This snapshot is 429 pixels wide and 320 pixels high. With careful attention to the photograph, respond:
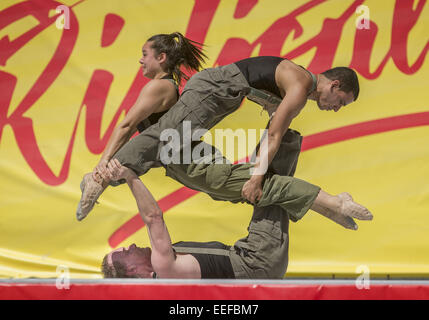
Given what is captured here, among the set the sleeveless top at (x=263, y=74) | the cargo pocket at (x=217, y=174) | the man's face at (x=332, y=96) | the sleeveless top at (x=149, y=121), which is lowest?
the cargo pocket at (x=217, y=174)

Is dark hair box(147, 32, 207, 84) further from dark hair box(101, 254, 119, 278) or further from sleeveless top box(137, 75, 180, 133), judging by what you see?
dark hair box(101, 254, 119, 278)

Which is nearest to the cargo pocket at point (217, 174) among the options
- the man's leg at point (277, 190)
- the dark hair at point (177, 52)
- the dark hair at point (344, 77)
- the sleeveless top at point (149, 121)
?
the man's leg at point (277, 190)

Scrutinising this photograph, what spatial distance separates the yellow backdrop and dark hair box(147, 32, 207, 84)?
10 cm

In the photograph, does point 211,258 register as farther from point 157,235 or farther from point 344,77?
point 344,77

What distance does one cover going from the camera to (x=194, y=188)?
A: 287cm

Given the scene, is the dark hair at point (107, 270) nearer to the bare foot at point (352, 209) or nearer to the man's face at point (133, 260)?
the man's face at point (133, 260)

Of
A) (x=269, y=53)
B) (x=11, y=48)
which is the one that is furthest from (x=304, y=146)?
(x=11, y=48)

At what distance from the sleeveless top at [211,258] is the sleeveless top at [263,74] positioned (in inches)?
34.7

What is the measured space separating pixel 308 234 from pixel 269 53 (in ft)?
3.42

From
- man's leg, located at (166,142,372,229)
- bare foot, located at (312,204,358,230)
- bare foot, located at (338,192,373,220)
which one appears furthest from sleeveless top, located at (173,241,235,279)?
bare foot, located at (338,192,373,220)

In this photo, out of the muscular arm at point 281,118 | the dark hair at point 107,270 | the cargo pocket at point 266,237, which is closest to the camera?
the muscular arm at point 281,118

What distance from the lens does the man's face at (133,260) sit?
2.87 metres

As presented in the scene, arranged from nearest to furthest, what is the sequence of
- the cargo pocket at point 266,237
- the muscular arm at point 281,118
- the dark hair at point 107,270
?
1. the muscular arm at point 281,118
2. the cargo pocket at point 266,237
3. the dark hair at point 107,270
